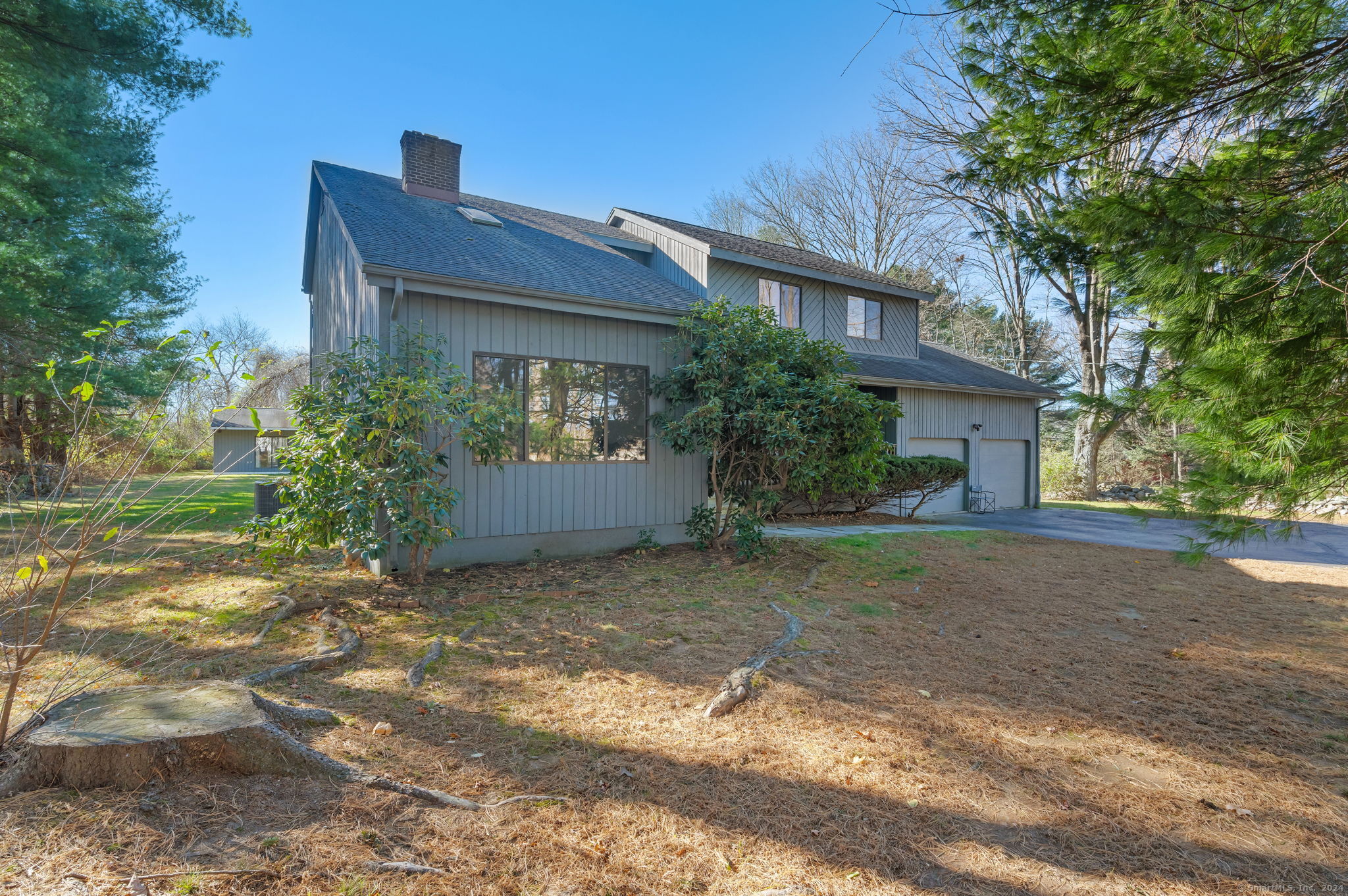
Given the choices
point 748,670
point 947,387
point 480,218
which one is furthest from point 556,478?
point 947,387

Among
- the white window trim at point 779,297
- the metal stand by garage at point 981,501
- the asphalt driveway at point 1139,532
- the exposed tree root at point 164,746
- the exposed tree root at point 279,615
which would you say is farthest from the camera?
the metal stand by garage at point 981,501

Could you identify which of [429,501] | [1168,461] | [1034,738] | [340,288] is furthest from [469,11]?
[1168,461]

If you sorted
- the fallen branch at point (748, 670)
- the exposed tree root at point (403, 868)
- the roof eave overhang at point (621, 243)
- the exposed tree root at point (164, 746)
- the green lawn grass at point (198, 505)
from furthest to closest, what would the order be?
1. the roof eave overhang at point (621, 243)
2. the green lawn grass at point (198, 505)
3. the fallen branch at point (748, 670)
4. the exposed tree root at point (164, 746)
5. the exposed tree root at point (403, 868)

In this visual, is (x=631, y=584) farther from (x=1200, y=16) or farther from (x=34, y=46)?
(x=34, y=46)

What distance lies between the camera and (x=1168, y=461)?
20719 millimetres

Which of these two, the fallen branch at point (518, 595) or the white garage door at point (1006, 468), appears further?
the white garage door at point (1006, 468)

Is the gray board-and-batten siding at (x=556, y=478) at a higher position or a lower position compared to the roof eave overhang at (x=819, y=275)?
lower

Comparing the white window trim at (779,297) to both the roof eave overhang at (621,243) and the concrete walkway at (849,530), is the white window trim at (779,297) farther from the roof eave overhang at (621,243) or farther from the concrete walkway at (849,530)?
the concrete walkway at (849,530)

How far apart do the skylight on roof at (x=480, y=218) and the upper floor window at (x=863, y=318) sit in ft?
28.3

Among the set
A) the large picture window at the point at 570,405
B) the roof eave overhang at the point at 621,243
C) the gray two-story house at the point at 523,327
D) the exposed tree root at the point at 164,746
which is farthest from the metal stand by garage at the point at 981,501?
the exposed tree root at the point at 164,746

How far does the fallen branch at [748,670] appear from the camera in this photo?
3.61 metres

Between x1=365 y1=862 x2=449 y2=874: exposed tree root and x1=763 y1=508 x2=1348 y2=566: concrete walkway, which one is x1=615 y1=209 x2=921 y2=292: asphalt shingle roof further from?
x1=365 y1=862 x2=449 y2=874: exposed tree root

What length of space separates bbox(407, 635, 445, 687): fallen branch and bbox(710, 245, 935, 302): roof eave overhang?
9.94 metres

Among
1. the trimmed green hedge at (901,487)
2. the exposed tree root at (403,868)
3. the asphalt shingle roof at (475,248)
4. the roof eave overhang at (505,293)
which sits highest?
the asphalt shingle roof at (475,248)
